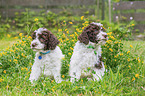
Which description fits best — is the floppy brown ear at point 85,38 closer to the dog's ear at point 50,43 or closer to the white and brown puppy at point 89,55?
the white and brown puppy at point 89,55

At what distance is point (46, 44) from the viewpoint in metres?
3.08

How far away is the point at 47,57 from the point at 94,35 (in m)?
0.88

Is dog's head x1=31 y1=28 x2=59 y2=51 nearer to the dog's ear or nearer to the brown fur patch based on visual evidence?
the dog's ear

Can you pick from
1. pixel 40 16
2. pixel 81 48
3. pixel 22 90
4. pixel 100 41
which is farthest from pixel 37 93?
→ pixel 40 16

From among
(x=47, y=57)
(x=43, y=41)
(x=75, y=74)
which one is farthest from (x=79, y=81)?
(x=43, y=41)

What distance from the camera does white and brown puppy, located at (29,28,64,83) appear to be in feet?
10.1

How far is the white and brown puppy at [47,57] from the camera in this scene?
121 inches

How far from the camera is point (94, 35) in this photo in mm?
3111

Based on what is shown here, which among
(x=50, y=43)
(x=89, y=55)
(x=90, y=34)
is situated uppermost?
(x=90, y=34)

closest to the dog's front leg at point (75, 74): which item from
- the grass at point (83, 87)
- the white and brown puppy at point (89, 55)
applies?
the white and brown puppy at point (89, 55)

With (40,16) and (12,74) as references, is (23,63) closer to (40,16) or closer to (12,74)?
(12,74)

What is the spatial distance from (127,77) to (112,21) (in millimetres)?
5156

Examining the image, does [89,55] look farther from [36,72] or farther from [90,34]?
[36,72]

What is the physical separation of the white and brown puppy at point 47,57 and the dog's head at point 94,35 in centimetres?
48
